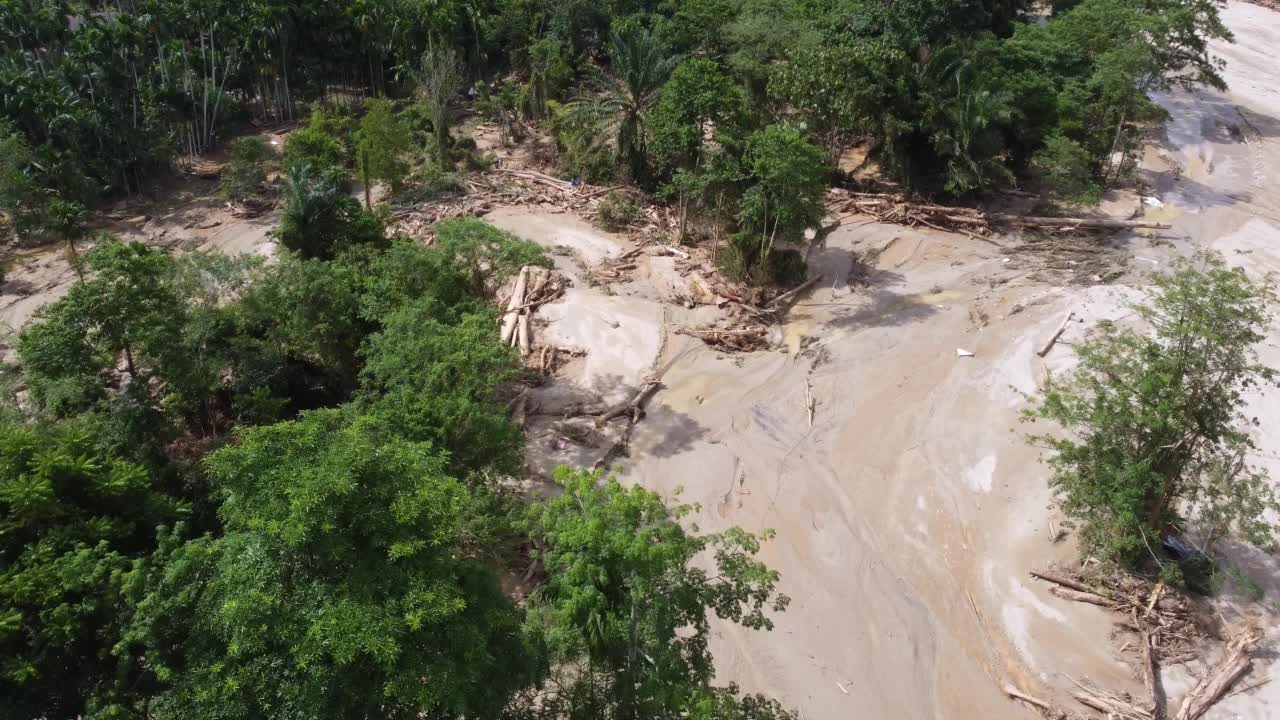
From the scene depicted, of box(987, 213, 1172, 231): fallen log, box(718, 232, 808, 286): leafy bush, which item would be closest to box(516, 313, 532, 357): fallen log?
box(718, 232, 808, 286): leafy bush

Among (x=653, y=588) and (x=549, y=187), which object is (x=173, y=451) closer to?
(x=653, y=588)

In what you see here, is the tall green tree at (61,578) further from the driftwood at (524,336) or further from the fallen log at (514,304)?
the fallen log at (514,304)

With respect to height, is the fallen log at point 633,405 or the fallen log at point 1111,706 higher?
the fallen log at point 1111,706

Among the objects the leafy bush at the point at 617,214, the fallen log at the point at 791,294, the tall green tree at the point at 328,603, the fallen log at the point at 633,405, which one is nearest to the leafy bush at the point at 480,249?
the fallen log at the point at 633,405

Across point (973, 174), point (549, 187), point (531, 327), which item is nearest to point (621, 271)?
point (531, 327)

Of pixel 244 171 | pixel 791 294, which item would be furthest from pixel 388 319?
pixel 244 171

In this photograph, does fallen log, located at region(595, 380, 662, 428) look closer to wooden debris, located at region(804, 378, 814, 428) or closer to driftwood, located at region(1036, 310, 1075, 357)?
wooden debris, located at region(804, 378, 814, 428)
